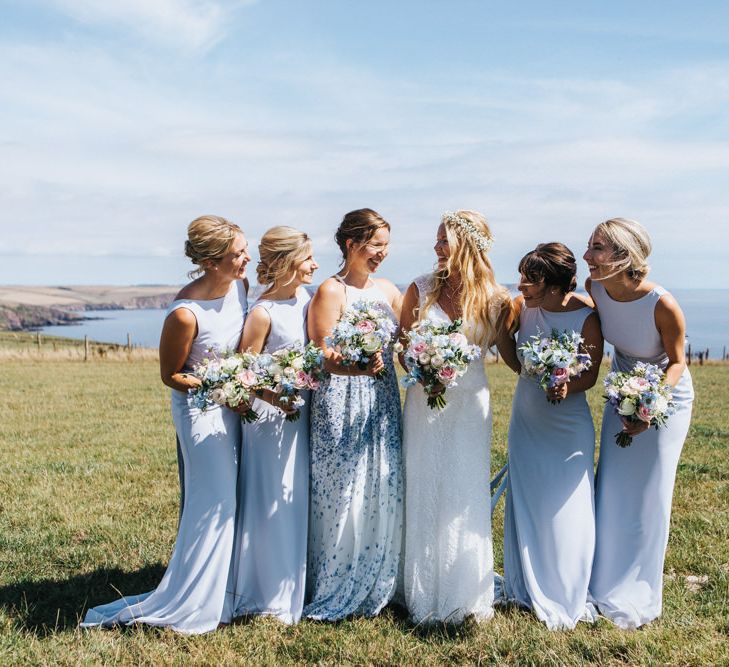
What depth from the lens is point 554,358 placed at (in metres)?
5.22

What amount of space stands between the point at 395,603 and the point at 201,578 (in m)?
1.56

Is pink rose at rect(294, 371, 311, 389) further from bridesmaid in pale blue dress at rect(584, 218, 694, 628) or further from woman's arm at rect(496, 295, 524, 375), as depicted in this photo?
bridesmaid in pale blue dress at rect(584, 218, 694, 628)

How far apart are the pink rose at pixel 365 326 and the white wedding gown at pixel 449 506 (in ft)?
1.62

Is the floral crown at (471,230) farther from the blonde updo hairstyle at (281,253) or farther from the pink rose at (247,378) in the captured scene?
the pink rose at (247,378)

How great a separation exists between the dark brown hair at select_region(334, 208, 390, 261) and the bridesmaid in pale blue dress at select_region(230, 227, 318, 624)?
30cm

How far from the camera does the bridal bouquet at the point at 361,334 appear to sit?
5.19 m

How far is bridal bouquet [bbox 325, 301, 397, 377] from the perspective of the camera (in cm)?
519

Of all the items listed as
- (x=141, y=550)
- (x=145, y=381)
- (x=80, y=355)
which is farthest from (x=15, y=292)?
(x=141, y=550)

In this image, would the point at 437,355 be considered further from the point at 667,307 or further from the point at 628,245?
the point at 667,307

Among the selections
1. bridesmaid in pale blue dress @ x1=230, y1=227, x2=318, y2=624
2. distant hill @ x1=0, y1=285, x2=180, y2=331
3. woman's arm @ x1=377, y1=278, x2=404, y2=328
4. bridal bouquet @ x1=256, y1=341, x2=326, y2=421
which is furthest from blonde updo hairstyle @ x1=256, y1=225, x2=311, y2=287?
distant hill @ x1=0, y1=285, x2=180, y2=331

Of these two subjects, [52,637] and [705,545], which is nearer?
[52,637]

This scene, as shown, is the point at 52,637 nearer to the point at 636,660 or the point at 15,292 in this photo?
the point at 636,660

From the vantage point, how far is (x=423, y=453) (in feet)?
18.4

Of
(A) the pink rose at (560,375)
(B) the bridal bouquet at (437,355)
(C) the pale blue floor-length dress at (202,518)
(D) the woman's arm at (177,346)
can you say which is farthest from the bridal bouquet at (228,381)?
(A) the pink rose at (560,375)
